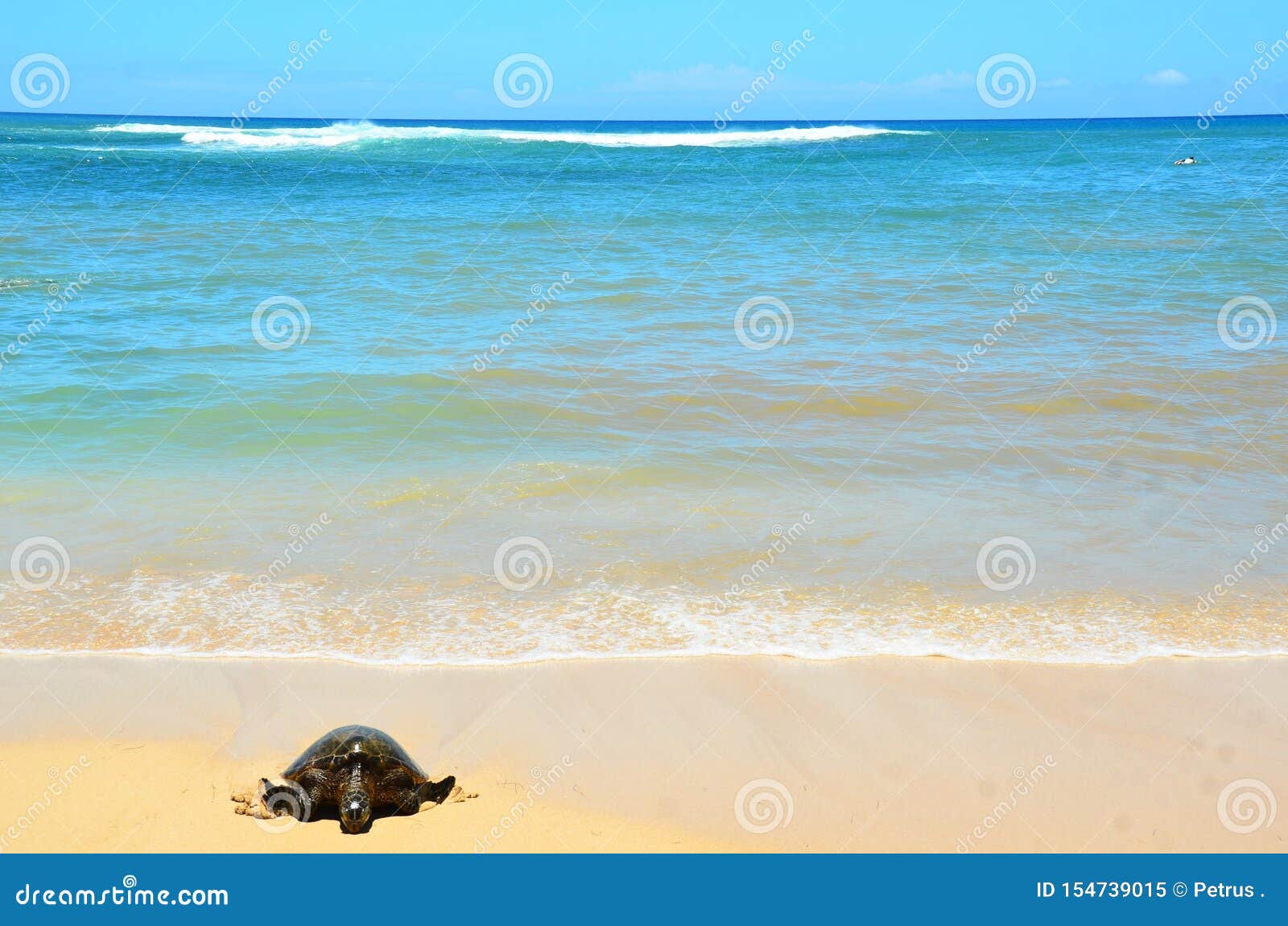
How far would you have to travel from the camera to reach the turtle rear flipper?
3.75m

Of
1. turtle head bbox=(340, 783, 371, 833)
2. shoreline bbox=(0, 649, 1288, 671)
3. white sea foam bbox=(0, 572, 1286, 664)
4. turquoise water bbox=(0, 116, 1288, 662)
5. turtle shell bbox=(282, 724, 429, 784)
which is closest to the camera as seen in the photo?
turtle head bbox=(340, 783, 371, 833)

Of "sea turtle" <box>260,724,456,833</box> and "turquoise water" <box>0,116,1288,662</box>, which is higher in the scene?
"turquoise water" <box>0,116,1288,662</box>

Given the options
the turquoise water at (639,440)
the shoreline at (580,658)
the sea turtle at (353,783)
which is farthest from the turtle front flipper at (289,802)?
the turquoise water at (639,440)

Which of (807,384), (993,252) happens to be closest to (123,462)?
(807,384)

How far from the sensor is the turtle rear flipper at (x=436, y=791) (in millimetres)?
3750

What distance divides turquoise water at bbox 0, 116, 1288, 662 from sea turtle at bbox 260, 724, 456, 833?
3.13 feet

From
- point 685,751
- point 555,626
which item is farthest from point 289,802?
point 555,626

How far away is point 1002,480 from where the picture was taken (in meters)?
7.01

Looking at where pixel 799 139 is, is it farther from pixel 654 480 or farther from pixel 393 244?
pixel 654 480

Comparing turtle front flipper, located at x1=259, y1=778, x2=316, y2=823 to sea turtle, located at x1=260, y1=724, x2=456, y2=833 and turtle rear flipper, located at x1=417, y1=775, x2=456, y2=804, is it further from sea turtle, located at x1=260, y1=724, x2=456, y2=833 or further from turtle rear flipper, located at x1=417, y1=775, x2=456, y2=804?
turtle rear flipper, located at x1=417, y1=775, x2=456, y2=804

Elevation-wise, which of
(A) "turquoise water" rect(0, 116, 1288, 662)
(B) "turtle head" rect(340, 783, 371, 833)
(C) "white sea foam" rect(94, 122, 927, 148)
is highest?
(C) "white sea foam" rect(94, 122, 927, 148)

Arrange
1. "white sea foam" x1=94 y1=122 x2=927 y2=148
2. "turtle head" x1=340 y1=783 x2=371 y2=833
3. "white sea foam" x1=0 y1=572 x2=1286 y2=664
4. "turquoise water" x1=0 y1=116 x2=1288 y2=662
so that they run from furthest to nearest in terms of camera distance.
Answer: "white sea foam" x1=94 y1=122 x2=927 y2=148 → "turquoise water" x1=0 y1=116 x2=1288 y2=662 → "white sea foam" x1=0 y1=572 x2=1286 y2=664 → "turtle head" x1=340 y1=783 x2=371 y2=833

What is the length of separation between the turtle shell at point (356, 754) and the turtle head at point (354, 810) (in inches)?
5.7

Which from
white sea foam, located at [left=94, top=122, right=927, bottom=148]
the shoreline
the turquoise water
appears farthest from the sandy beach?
white sea foam, located at [left=94, top=122, right=927, bottom=148]
